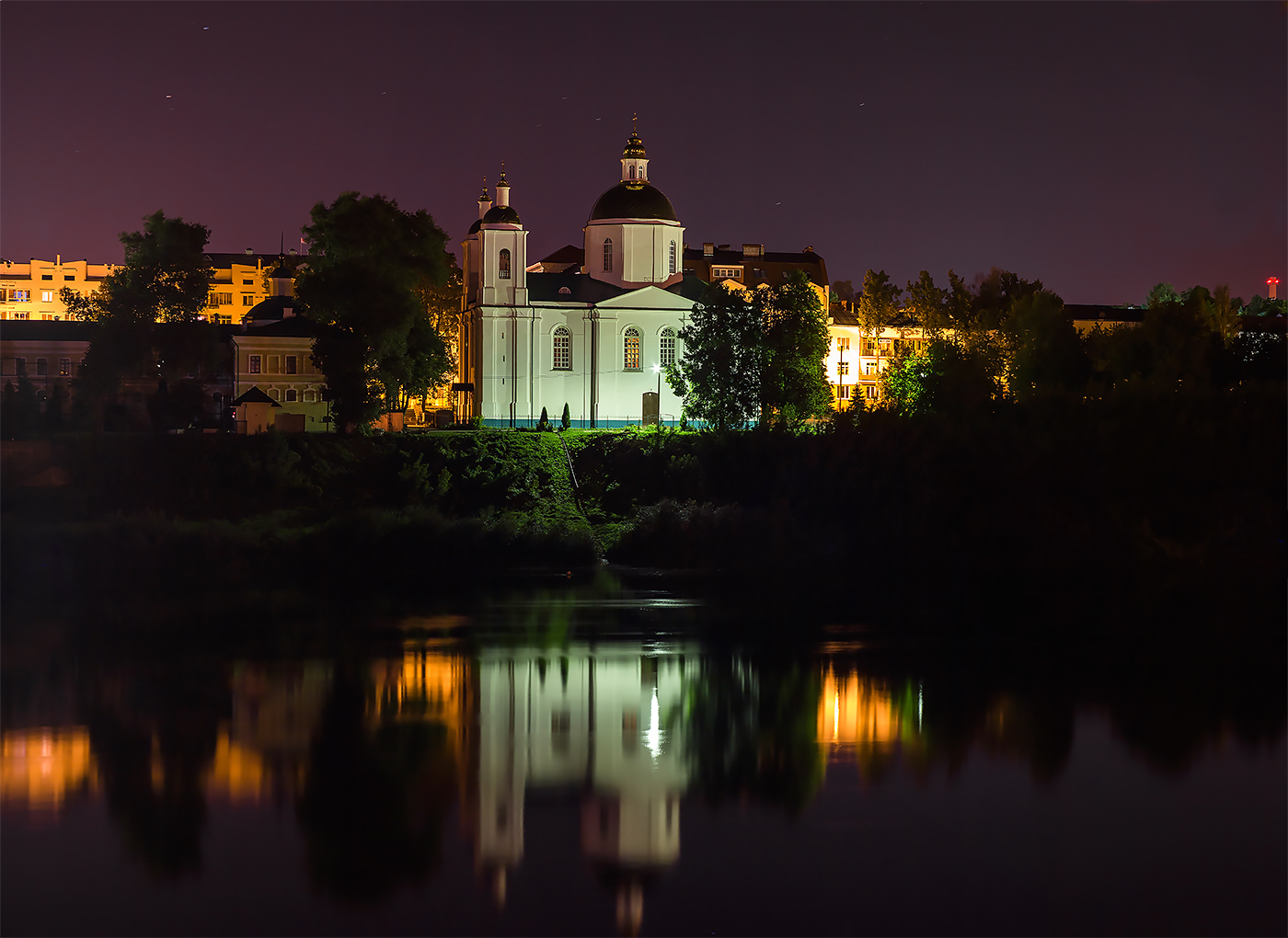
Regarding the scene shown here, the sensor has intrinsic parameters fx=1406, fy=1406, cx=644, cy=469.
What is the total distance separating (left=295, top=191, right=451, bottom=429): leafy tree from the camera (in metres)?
41.4

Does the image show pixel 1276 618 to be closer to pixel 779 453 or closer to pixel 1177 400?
pixel 1177 400

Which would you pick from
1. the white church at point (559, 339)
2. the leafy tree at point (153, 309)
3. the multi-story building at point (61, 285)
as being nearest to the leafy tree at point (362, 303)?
the leafy tree at point (153, 309)

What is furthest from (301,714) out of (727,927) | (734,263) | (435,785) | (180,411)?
(734,263)

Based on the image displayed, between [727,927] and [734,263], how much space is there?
220ft

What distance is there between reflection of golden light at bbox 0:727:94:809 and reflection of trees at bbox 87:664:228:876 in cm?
23

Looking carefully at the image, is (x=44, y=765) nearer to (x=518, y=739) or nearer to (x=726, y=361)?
(x=518, y=739)

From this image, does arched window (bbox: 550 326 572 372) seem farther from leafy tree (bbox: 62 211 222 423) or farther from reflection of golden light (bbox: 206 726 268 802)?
reflection of golden light (bbox: 206 726 268 802)

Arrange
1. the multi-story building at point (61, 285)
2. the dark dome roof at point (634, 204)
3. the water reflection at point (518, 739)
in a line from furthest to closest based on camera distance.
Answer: the multi-story building at point (61, 285)
the dark dome roof at point (634, 204)
the water reflection at point (518, 739)

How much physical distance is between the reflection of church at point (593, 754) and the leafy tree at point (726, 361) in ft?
65.7

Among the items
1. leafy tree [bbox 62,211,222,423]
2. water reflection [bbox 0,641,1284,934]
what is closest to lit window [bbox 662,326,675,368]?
leafy tree [bbox 62,211,222,423]

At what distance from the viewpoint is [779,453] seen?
3644cm

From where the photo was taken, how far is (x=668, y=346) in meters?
52.4

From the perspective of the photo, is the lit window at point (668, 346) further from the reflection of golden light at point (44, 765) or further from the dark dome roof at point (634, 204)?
the reflection of golden light at point (44, 765)

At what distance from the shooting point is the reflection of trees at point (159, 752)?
46.1 ft
